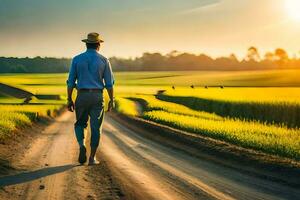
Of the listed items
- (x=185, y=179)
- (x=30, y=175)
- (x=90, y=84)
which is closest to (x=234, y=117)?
(x=90, y=84)

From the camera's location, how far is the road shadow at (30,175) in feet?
28.7

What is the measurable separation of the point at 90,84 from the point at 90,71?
0.27 m

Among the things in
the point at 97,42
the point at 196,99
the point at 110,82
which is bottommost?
the point at 196,99

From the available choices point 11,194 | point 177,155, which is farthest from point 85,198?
point 177,155

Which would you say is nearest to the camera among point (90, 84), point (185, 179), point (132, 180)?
point (132, 180)

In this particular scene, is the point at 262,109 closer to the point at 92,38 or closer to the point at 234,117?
the point at 234,117

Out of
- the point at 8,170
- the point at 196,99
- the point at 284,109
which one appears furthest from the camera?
the point at 196,99

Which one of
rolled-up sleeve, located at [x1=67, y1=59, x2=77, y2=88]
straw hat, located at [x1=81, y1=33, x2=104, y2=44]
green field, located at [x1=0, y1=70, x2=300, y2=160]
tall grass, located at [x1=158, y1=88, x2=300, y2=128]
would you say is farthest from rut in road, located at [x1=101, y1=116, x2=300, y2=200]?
tall grass, located at [x1=158, y1=88, x2=300, y2=128]

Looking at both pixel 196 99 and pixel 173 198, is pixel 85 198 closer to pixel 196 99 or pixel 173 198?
pixel 173 198

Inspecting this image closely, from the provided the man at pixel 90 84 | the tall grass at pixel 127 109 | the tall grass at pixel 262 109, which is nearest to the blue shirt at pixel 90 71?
the man at pixel 90 84

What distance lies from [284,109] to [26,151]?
24562 mm

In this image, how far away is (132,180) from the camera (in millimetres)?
8875

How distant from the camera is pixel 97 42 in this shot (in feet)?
35.5

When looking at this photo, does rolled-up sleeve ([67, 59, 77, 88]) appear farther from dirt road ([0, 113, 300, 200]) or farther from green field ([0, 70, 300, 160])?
green field ([0, 70, 300, 160])
